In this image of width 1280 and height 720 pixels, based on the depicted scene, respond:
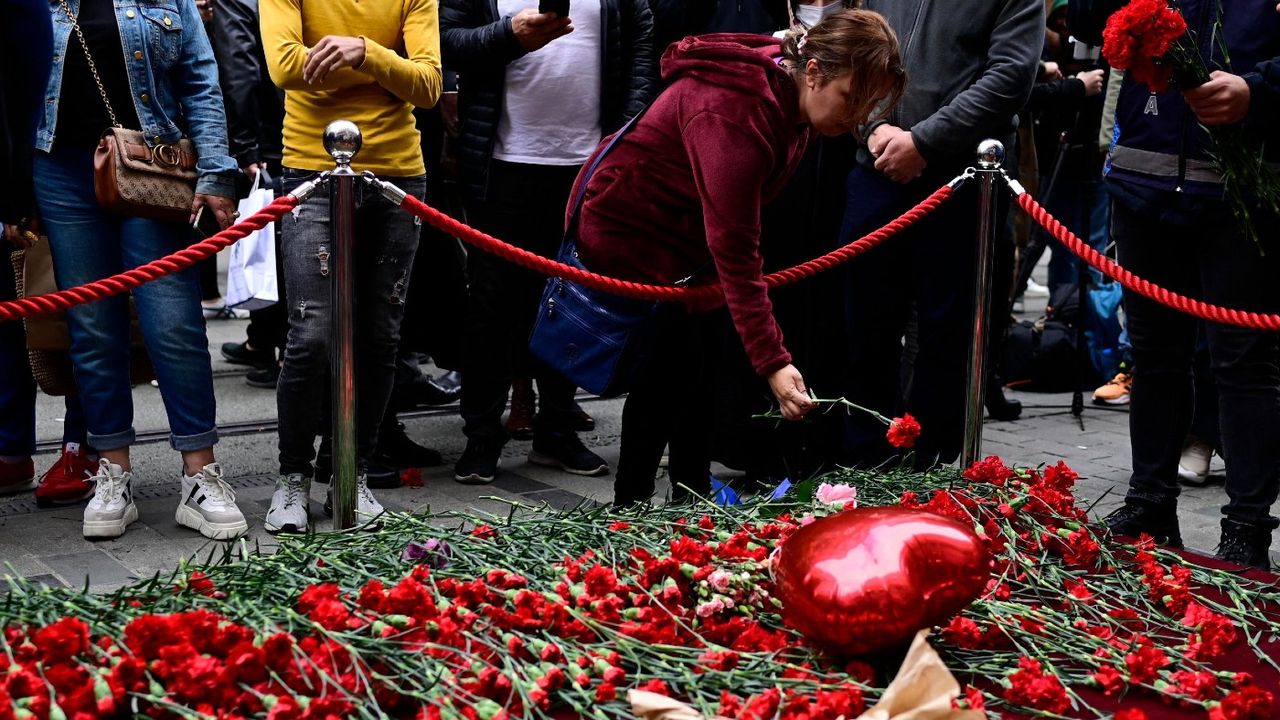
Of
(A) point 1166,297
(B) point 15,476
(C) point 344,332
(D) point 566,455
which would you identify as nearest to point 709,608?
(C) point 344,332

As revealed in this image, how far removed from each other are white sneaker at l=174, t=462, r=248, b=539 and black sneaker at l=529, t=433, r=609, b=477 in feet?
4.50

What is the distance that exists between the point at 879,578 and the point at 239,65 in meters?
3.70

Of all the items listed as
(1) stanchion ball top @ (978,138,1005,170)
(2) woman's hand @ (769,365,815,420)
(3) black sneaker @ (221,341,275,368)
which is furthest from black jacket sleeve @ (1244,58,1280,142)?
(3) black sneaker @ (221,341,275,368)

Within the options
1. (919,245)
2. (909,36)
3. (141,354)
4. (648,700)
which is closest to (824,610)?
(648,700)

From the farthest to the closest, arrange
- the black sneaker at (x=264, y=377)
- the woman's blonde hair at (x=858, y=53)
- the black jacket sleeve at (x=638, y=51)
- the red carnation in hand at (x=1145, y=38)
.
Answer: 1. the black sneaker at (x=264, y=377)
2. the black jacket sleeve at (x=638, y=51)
3. the red carnation in hand at (x=1145, y=38)
4. the woman's blonde hair at (x=858, y=53)

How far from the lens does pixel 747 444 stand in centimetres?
463

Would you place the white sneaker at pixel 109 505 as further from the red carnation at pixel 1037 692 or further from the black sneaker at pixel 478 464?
the red carnation at pixel 1037 692

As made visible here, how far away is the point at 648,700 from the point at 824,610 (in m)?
0.38

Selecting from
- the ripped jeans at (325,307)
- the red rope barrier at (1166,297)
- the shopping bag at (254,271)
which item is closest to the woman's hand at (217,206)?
the ripped jeans at (325,307)

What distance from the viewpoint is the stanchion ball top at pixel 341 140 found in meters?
3.09

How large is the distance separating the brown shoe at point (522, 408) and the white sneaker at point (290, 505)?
1622 millimetres

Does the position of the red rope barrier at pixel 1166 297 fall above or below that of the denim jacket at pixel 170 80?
below

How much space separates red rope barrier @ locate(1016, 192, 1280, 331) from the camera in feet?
11.6

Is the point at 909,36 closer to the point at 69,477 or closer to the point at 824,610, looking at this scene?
the point at 824,610
